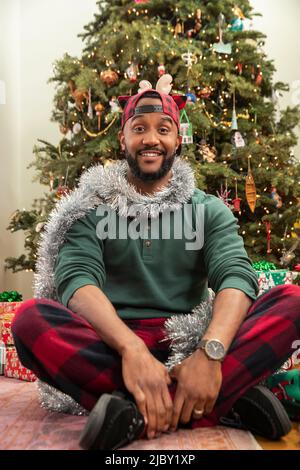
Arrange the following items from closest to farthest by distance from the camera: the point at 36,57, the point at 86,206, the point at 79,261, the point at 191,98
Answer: the point at 79,261 < the point at 86,206 < the point at 191,98 < the point at 36,57

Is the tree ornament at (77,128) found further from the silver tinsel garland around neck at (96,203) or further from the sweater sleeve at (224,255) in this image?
the sweater sleeve at (224,255)

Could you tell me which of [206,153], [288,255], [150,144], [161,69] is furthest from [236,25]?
[150,144]

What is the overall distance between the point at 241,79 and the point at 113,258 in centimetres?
217

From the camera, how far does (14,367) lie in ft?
7.72

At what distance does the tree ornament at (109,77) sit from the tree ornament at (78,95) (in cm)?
15

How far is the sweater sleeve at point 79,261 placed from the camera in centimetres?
135

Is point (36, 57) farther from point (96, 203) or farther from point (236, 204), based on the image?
point (96, 203)

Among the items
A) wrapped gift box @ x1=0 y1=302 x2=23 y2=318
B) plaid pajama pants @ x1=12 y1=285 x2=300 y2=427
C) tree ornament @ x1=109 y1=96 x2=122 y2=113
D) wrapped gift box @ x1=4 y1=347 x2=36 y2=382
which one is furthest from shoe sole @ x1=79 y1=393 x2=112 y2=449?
tree ornament @ x1=109 y1=96 x2=122 y2=113

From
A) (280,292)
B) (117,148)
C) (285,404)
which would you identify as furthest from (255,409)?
(117,148)

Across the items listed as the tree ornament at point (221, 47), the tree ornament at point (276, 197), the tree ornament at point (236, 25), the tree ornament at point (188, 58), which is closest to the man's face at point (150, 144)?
the tree ornament at point (188, 58)

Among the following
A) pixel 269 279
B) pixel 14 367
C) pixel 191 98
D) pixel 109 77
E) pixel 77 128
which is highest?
pixel 109 77

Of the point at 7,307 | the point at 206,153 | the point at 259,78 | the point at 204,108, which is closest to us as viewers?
the point at 7,307

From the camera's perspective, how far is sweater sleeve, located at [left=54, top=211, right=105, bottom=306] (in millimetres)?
1353

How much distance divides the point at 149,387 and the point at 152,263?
0.40m
